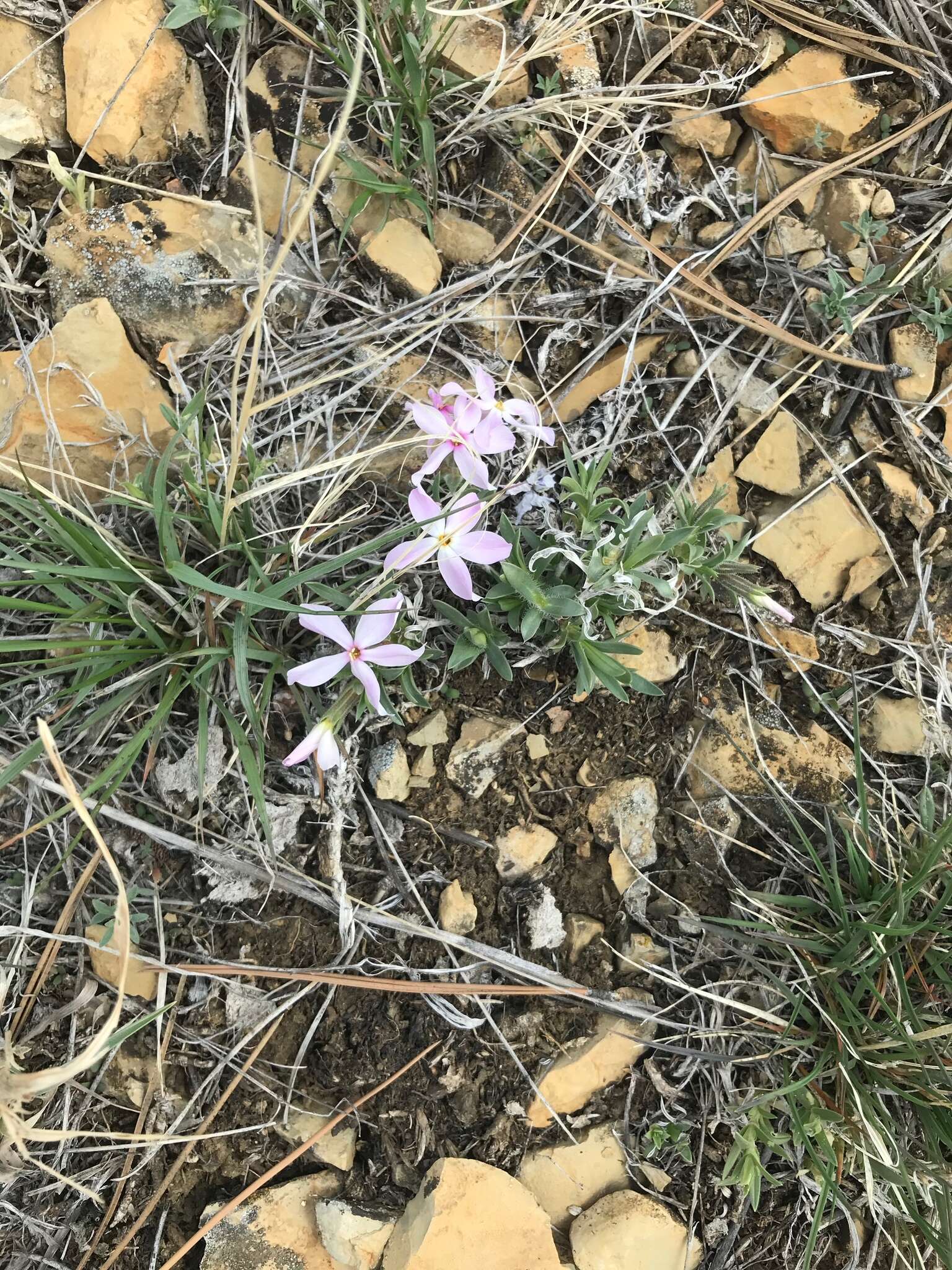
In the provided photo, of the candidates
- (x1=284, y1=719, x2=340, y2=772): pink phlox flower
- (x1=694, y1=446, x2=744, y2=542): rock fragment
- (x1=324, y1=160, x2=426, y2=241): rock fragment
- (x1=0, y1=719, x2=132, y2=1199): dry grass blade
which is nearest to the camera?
(x1=0, y1=719, x2=132, y2=1199): dry grass blade

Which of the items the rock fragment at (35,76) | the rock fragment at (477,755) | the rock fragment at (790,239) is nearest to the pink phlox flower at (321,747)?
the rock fragment at (477,755)

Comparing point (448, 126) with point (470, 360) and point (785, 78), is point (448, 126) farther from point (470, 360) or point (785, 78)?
point (785, 78)

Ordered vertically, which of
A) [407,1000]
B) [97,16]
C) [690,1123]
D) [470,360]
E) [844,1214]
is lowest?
[844,1214]


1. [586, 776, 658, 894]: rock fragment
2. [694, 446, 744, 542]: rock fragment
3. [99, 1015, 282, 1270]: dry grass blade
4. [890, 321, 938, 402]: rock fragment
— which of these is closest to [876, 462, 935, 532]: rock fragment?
[890, 321, 938, 402]: rock fragment

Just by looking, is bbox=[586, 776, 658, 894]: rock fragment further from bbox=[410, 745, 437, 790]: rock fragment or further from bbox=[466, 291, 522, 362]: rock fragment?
bbox=[466, 291, 522, 362]: rock fragment

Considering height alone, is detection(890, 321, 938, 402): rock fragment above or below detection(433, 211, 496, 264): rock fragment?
below

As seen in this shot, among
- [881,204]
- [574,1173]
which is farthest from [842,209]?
[574,1173]

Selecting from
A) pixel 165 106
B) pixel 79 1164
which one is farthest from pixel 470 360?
pixel 79 1164

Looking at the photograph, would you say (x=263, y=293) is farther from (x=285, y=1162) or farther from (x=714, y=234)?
(x=285, y=1162)
